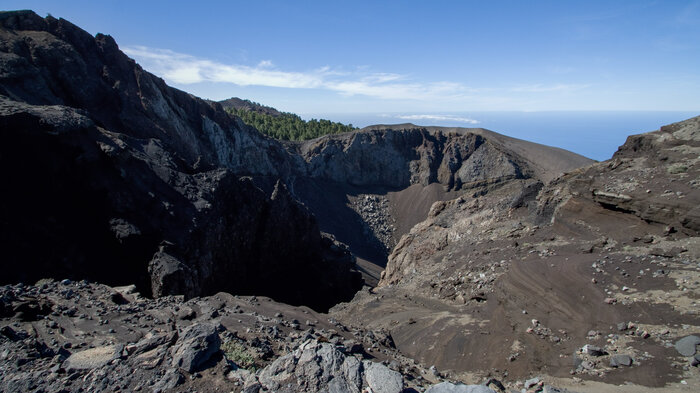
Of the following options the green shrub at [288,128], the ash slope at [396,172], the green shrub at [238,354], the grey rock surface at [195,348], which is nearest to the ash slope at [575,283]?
the green shrub at [238,354]

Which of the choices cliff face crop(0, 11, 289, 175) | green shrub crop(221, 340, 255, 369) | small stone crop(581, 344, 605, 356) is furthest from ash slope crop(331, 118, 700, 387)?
cliff face crop(0, 11, 289, 175)

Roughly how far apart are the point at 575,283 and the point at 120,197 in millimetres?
17142

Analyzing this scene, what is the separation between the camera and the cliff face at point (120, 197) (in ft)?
42.4

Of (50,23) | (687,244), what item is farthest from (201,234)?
(50,23)

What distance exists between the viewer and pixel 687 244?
12367mm

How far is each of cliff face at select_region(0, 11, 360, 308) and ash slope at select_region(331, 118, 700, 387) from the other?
6.10 m

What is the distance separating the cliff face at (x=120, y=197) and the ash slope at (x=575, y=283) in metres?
6.10

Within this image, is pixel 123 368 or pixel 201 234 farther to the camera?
pixel 201 234

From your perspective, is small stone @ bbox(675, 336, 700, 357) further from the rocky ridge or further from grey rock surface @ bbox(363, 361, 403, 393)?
grey rock surface @ bbox(363, 361, 403, 393)

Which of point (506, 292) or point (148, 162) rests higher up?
point (148, 162)

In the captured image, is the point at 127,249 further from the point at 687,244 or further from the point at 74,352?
the point at 687,244

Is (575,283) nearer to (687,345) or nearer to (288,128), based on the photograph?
(687,345)

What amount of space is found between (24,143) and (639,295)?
20.9 meters

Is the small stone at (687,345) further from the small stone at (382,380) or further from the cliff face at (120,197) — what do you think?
the cliff face at (120,197)
